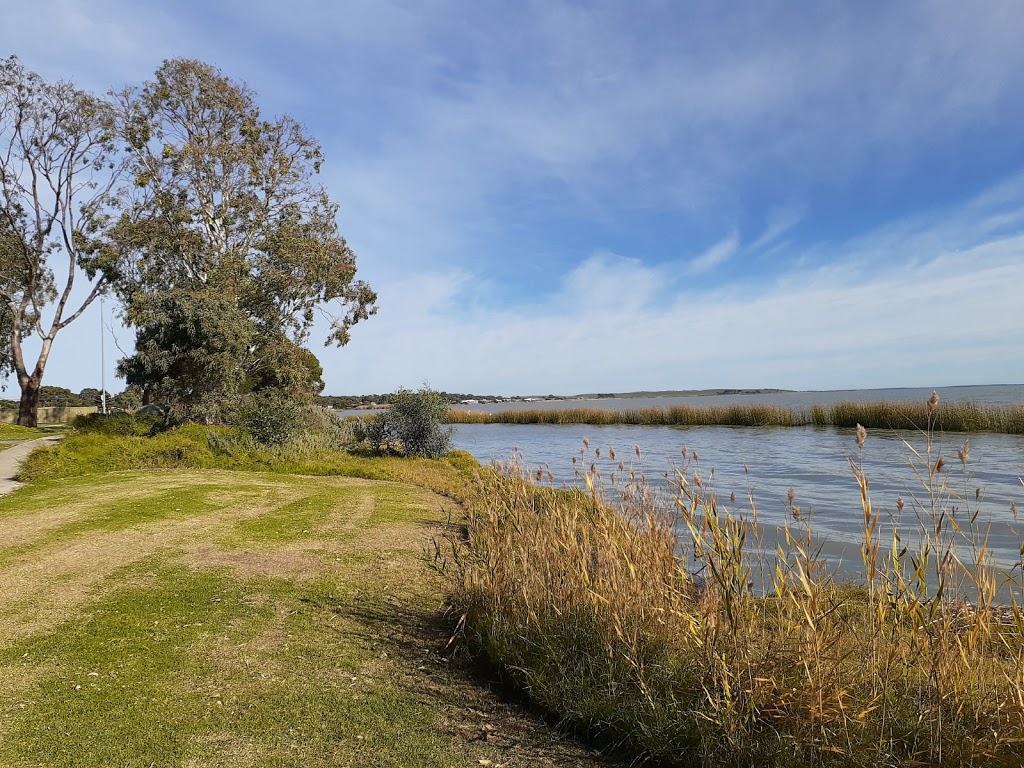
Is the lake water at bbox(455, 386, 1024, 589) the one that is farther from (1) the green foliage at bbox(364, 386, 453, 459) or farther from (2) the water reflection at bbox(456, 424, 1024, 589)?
(1) the green foliage at bbox(364, 386, 453, 459)

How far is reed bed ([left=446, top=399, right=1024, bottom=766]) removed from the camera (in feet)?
8.34

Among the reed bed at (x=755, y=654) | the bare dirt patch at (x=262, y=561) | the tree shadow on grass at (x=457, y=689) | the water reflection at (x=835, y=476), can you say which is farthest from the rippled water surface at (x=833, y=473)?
the bare dirt patch at (x=262, y=561)

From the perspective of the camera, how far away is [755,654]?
287 centimetres

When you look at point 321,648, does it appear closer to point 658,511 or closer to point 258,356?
point 658,511

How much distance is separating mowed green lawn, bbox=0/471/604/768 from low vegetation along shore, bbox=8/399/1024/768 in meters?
0.02

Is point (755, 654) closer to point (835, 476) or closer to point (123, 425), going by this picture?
point (835, 476)

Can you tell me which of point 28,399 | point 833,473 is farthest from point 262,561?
Answer: point 28,399

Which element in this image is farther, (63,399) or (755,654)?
(63,399)

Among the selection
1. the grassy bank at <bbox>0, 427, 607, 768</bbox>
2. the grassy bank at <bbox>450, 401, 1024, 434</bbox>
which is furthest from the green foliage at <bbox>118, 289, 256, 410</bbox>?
the grassy bank at <bbox>450, 401, 1024, 434</bbox>

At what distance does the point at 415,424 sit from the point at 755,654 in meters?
14.6

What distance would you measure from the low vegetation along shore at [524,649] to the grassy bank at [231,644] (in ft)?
0.07

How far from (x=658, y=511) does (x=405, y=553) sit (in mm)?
3168

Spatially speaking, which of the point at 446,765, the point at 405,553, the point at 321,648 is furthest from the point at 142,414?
the point at 446,765

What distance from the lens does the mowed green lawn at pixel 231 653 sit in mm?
2848
